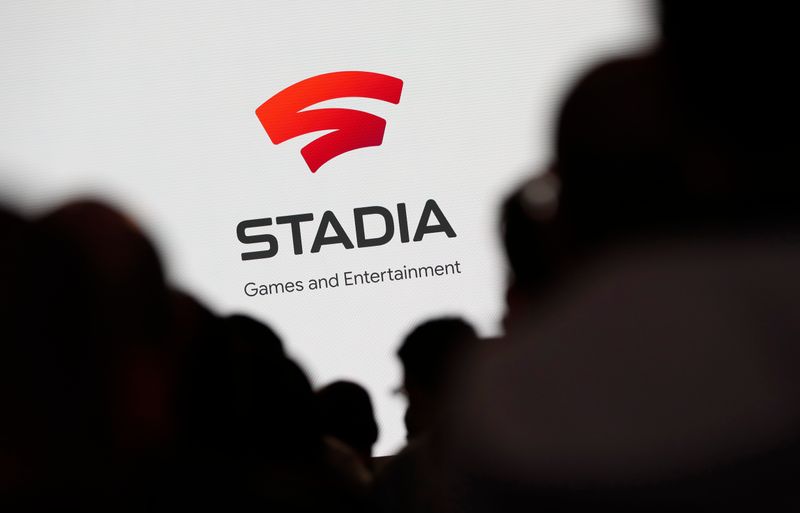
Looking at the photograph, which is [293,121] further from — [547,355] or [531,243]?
[547,355]

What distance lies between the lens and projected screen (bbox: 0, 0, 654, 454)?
1.15 meters

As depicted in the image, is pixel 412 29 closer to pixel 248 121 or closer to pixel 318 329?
pixel 248 121

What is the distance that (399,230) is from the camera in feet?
3.77

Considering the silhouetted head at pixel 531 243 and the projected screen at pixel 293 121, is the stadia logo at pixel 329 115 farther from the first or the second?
the silhouetted head at pixel 531 243

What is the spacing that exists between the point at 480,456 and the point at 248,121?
620 mm

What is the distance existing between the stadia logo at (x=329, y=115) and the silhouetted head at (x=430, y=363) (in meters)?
0.30

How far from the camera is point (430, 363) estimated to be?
116 centimetres

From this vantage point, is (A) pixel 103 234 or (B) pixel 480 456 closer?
(B) pixel 480 456

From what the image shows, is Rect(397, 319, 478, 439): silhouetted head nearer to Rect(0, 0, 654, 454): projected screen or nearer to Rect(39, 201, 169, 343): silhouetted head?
Rect(0, 0, 654, 454): projected screen

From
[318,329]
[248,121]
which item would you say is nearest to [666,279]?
[318,329]

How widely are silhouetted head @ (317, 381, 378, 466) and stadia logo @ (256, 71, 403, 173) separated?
1.14 feet

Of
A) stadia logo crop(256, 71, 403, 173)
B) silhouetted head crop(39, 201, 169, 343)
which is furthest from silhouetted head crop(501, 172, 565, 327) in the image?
silhouetted head crop(39, 201, 169, 343)

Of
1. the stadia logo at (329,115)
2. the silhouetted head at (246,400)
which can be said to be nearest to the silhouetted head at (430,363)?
the silhouetted head at (246,400)

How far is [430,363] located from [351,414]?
0.14 metres
